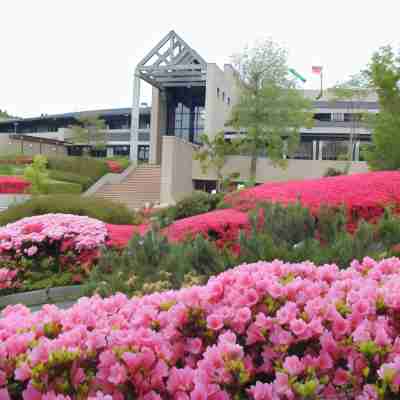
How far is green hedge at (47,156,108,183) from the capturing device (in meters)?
29.5

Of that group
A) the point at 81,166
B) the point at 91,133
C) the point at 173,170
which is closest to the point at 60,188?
the point at 173,170

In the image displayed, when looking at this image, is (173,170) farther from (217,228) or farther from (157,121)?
(217,228)

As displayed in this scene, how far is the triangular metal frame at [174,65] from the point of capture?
30172mm

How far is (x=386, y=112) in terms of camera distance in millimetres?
19250

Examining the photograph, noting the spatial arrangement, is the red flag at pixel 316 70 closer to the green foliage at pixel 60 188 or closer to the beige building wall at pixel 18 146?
the beige building wall at pixel 18 146

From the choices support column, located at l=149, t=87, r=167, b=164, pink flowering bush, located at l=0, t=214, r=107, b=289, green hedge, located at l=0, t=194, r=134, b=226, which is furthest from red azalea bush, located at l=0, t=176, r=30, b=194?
pink flowering bush, located at l=0, t=214, r=107, b=289

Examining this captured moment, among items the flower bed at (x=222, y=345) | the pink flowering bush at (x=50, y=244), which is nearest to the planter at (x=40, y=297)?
the pink flowering bush at (x=50, y=244)

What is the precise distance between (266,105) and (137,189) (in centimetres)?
869

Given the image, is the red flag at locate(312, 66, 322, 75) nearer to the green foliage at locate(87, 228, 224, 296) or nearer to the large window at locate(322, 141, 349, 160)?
the large window at locate(322, 141, 349, 160)

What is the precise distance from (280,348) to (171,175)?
22.7 m

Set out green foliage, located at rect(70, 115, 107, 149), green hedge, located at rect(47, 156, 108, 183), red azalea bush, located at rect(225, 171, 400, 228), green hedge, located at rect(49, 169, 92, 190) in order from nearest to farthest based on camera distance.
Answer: red azalea bush, located at rect(225, 171, 400, 228), green hedge, located at rect(49, 169, 92, 190), green hedge, located at rect(47, 156, 108, 183), green foliage, located at rect(70, 115, 107, 149)

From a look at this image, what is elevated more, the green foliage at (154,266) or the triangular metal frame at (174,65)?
the triangular metal frame at (174,65)

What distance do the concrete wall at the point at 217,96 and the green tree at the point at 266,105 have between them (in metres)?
1.31

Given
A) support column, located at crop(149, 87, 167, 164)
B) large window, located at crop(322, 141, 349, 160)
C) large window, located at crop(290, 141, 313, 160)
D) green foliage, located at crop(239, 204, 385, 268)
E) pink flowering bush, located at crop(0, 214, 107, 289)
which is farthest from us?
large window, located at crop(290, 141, 313, 160)
